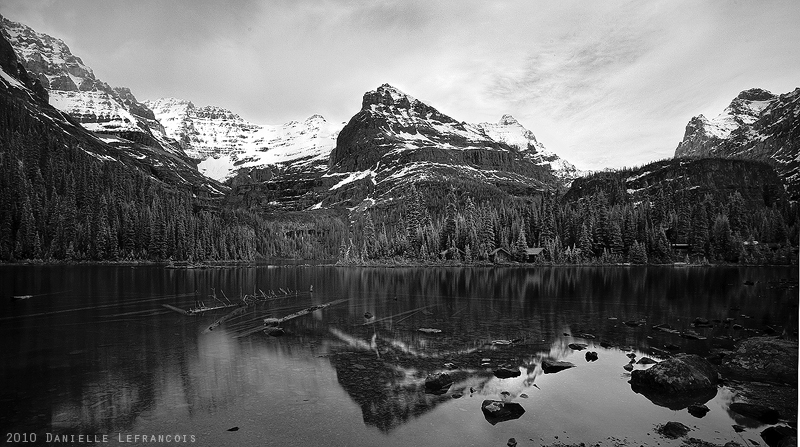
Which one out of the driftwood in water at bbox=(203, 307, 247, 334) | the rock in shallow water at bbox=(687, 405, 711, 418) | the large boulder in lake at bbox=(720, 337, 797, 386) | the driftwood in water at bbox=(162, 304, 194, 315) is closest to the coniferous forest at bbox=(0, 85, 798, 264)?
the driftwood in water at bbox=(203, 307, 247, 334)

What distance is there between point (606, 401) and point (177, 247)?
560 ft

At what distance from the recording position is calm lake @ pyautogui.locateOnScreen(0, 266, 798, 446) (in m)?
17.2

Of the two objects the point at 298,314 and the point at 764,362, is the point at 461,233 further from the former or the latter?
the point at 764,362

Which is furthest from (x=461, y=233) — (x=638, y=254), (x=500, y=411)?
(x=500, y=411)

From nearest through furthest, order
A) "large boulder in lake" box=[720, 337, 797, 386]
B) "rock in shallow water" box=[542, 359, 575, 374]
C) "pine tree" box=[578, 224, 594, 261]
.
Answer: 1. "large boulder in lake" box=[720, 337, 797, 386]
2. "rock in shallow water" box=[542, 359, 575, 374]
3. "pine tree" box=[578, 224, 594, 261]

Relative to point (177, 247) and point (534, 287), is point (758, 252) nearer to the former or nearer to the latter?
point (534, 287)

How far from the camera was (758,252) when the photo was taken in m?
132

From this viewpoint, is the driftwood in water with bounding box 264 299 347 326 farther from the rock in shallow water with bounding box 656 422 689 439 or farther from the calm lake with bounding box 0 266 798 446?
the rock in shallow water with bounding box 656 422 689 439

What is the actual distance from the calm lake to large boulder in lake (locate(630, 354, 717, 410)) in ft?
2.02

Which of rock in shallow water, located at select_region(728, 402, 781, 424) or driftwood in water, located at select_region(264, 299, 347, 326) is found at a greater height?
driftwood in water, located at select_region(264, 299, 347, 326)

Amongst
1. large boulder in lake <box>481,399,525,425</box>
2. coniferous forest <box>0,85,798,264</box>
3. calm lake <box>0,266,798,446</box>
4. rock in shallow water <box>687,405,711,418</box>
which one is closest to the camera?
calm lake <box>0,266,798,446</box>

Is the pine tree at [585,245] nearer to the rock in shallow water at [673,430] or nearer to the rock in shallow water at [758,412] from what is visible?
the rock in shallow water at [758,412]

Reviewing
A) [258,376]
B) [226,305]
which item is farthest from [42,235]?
[258,376]

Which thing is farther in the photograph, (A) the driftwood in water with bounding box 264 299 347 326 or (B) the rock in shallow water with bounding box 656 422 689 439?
(A) the driftwood in water with bounding box 264 299 347 326
